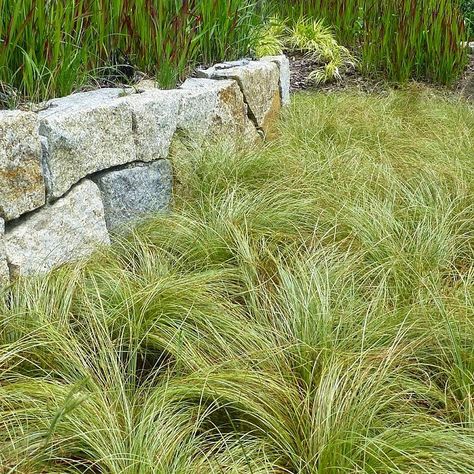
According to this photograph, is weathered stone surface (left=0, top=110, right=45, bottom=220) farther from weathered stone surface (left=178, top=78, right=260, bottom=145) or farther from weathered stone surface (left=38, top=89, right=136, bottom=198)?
weathered stone surface (left=178, top=78, right=260, bottom=145)

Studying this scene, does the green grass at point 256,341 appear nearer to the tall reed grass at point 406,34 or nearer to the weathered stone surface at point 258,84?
the weathered stone surface at point 258,84

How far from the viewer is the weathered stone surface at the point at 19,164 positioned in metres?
2.00

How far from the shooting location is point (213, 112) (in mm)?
3359

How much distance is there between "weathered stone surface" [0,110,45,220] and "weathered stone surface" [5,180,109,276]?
0.22 ft

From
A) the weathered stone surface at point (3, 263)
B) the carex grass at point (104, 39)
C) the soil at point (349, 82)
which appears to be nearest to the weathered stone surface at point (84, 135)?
the carex grass at point (104, 39)

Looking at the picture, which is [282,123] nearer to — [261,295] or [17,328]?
[261,295]

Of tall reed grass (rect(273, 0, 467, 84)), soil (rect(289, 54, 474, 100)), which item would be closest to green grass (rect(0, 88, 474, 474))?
soil (rect(289, 54, 474, 100))

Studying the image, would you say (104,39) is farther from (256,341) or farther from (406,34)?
(406,34)

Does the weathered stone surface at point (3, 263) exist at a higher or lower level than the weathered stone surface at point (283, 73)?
lower

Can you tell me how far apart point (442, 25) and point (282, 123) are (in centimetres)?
247

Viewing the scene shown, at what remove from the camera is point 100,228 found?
8.27 feet

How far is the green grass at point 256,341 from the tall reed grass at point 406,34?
3.29 metres

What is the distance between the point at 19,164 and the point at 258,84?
2.17m

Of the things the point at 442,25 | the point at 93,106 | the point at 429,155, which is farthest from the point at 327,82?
the point at 93,106
